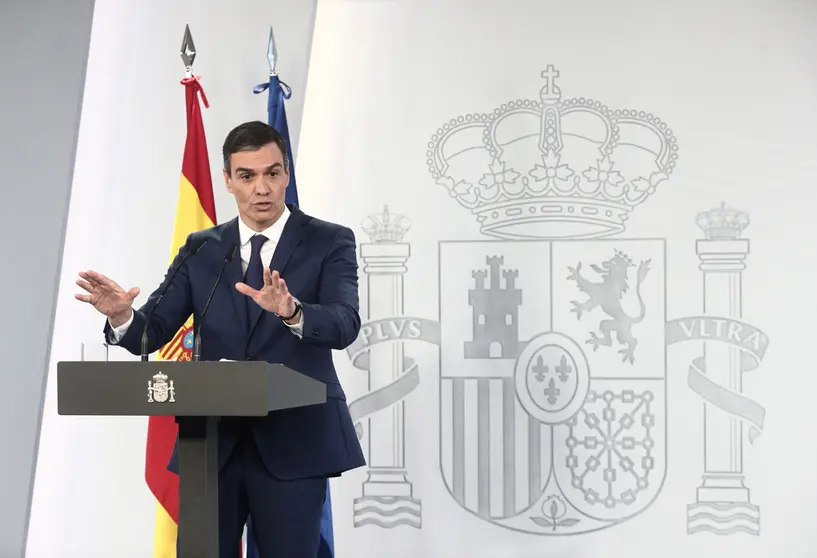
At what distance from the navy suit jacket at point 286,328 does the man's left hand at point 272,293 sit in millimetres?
112

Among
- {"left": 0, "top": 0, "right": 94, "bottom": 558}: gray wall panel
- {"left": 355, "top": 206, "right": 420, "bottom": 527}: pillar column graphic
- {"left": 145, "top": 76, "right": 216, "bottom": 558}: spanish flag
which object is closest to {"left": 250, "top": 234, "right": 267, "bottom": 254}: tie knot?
{"left": 145, "top": 76, "right": 216, "bottom": 558}: spanish flag

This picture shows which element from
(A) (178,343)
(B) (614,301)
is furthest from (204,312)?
(B) (614,301)

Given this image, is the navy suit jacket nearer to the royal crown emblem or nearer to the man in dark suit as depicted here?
the man in dark suit

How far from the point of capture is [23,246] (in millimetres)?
3594

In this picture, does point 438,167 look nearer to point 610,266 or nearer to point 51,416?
point 610,266

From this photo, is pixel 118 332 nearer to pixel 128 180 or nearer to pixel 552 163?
pixel 128 180

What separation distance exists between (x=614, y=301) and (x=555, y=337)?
0.29 meters

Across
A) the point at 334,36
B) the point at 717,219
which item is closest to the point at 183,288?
the point at 334,36

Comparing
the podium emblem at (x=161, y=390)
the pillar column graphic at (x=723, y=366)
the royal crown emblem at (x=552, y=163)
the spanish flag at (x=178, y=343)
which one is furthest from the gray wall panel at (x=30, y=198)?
the pillar column graphic at (x=723, y=366)

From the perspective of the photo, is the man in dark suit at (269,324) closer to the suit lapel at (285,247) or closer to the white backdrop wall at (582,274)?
the suit lapel at (285,247)

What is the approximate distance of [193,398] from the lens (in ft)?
4.69

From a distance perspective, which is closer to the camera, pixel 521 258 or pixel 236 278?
pixel 236 278

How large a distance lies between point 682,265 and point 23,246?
113 inches

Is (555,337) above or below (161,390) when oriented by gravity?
above
